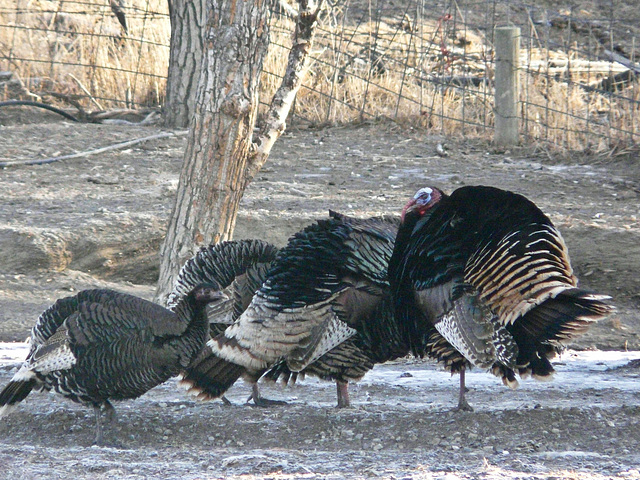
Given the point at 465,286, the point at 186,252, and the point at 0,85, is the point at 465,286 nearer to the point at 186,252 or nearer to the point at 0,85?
the point at 186,252

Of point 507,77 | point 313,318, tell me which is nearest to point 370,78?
point 507,77

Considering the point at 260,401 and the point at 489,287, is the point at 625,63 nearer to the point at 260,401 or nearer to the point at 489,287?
the point at 260,401

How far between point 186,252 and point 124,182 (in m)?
3.39

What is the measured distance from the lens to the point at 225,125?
563cm

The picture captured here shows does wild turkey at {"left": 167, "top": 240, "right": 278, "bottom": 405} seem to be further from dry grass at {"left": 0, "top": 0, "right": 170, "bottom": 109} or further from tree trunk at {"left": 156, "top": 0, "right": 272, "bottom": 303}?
dry grass at {"left": 0, "top": 0, "right": 170, "bottom": 109}

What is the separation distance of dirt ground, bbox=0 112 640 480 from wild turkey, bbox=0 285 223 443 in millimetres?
283

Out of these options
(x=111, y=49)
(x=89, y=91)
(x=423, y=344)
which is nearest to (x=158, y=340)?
(x=423, y=344)

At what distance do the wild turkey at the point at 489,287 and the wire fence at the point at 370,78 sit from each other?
20.1 feet

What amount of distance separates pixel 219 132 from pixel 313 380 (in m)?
1.79

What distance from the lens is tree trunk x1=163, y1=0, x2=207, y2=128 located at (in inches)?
383

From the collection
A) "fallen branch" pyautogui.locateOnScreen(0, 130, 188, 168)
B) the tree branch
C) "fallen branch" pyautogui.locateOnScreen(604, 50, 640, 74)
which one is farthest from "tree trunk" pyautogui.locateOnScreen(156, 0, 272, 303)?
"fallen branch" pyautogui.locateOnScreen(604, 50, 640, 74)

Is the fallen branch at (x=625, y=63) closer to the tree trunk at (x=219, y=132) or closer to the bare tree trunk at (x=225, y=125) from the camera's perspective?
the bare tree trunk at (x=225, y=125)

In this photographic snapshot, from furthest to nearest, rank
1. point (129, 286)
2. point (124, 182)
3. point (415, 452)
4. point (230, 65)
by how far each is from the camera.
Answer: point (124, 182)
point (129, 286)
point (230, 65)
point (415, 452)

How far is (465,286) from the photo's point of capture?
4145 mm
